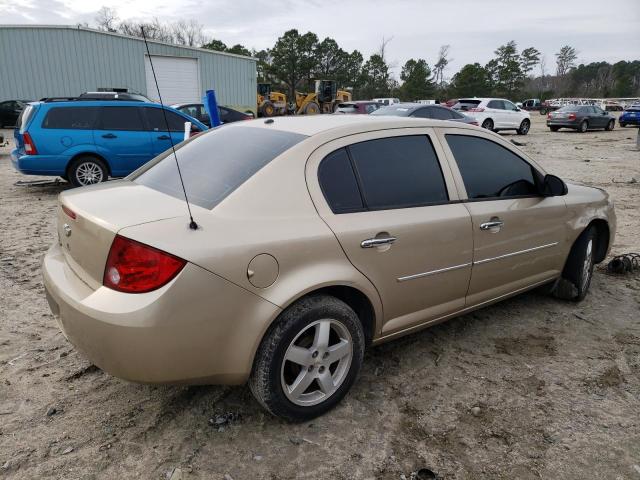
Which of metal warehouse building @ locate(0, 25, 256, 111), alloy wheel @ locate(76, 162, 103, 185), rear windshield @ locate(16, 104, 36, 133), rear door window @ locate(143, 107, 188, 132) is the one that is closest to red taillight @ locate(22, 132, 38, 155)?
rear windshield @ locate(16, 104, 36, 133)

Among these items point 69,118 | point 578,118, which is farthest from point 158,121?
point 578,118

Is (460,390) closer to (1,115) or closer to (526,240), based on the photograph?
(526,240)

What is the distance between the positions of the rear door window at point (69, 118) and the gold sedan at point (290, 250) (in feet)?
20.5

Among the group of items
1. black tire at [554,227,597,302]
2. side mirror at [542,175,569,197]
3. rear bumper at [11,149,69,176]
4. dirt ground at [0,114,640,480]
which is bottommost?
dirt ground at [0,114,640,480]

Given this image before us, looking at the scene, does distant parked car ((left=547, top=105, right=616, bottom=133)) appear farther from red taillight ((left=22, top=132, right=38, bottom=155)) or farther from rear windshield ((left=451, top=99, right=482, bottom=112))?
red taillight ((left=22, top=132, right=38, bottom=155))

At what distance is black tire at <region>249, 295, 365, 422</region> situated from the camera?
2.40 metres

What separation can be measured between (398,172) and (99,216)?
1678mm

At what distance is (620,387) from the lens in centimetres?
308

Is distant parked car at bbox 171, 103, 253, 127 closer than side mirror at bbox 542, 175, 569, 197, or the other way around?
side mirror at bbox 542, 175, 569, 197

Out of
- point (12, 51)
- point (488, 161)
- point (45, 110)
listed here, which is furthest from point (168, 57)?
point (488, 161)

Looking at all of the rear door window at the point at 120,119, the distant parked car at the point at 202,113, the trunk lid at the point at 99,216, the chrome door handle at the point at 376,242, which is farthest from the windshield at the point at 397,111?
the trunk lid at the point at 99,216

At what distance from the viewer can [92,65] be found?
24.6 m

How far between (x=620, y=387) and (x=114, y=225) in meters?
3.10

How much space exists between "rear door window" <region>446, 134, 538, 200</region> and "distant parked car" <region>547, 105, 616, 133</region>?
23.7m
